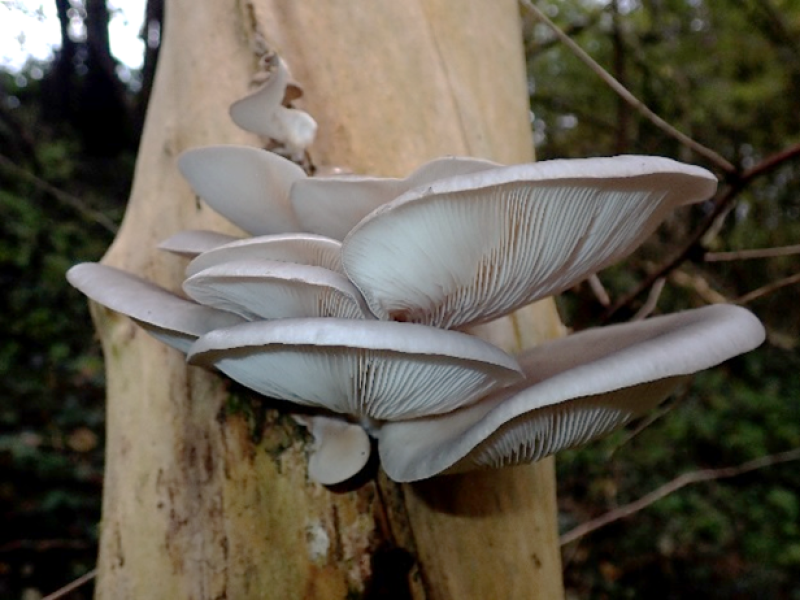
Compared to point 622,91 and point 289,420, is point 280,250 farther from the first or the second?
point 622,91

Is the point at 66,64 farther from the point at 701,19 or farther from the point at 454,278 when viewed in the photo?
the point at 454,278

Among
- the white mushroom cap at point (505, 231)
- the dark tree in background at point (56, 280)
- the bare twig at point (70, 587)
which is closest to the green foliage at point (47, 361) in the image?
the dark tree in background at point (56, 280)

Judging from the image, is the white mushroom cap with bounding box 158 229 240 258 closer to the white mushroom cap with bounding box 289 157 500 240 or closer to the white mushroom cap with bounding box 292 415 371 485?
the white mushroom cap with bounding box 289 157 500 240

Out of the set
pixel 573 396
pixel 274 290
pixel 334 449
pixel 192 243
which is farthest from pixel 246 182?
pixel 573 396

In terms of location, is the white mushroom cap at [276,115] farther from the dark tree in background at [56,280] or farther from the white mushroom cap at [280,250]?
the dark tree in background at [56,280]

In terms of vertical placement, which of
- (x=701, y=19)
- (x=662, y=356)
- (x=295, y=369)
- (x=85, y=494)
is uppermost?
(x=701, y=19)

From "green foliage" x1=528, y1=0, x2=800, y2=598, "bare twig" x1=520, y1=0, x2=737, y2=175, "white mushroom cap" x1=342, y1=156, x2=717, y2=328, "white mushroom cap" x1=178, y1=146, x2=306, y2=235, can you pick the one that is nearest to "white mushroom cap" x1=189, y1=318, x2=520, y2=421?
"white mushroom cap" x1=342, y1=156, x2=717, y2=328

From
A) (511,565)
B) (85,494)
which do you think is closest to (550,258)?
(511,565)
